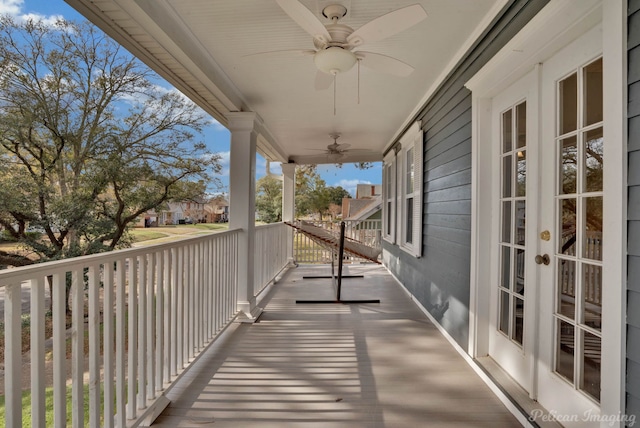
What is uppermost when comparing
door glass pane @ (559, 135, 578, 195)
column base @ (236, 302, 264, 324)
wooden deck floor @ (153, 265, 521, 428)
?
door glass pane @ (559, 135, 578, 195)

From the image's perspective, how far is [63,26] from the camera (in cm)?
580

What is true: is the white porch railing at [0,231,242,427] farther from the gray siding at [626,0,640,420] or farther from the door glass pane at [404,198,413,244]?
the door glass pane at [404,198,413,244]

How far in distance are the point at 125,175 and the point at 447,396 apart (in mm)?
6511

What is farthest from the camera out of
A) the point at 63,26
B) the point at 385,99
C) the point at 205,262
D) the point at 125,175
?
the point at 125,175

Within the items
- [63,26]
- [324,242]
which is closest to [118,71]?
[63,26]

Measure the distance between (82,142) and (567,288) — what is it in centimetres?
702

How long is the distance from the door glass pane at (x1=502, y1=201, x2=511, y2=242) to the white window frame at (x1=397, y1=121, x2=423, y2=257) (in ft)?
5.15

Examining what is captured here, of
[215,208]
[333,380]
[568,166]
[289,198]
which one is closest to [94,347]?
[333,380]

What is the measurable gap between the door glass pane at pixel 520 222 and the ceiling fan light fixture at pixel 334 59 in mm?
1400

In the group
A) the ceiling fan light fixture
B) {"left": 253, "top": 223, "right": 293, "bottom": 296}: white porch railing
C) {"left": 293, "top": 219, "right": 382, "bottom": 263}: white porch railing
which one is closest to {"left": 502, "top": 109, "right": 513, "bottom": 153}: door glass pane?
the ceiling fan light fixture

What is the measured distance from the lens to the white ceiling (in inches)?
79.1

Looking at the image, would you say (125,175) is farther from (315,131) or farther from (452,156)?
(452,156)

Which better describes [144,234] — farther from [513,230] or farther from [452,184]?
[513,230]

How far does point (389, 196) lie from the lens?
6.25m
